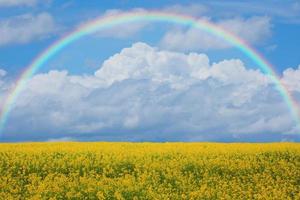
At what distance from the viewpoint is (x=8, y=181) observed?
19156 millimetres

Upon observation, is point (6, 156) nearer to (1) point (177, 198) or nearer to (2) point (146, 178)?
(2) point (146, 178)

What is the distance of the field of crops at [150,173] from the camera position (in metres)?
17.2

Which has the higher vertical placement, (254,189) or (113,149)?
(113,149)

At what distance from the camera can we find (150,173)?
61.9ft

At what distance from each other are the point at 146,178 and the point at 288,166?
21.3ft

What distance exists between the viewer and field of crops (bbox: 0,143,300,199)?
56.5ft

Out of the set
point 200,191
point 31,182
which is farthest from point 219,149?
point 31,182

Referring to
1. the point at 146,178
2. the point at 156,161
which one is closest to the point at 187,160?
the point at 156,161

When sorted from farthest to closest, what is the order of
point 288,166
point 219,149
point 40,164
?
point 219,149
point 288,166
point 40,164

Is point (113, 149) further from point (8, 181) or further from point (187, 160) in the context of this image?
point (8, 181)

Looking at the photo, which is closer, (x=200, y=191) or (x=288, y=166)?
(x=200, y=191)

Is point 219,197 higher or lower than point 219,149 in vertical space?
lower

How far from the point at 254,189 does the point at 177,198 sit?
11.3 feet

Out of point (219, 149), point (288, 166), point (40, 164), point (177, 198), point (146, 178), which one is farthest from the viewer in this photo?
point (219, 149)
